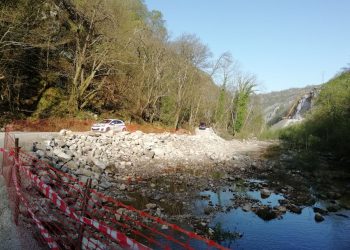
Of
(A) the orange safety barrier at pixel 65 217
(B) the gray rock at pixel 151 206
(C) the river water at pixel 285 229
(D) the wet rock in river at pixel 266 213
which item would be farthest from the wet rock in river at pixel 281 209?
(A) the orange safety barrier at pixel 65 217

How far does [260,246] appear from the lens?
11555 mm

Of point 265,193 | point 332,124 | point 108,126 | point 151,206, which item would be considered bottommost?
point 265,193

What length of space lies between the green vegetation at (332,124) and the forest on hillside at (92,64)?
1740 centimetres

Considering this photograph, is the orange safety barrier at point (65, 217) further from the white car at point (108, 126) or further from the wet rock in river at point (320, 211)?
the white car at point (108, 126)

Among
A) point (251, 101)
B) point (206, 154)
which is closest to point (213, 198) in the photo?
point (206, 154)

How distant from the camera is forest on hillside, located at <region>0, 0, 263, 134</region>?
2683 centimetres

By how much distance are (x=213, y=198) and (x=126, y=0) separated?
33547 mm

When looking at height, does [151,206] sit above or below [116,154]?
below

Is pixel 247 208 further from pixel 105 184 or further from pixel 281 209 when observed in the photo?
pixel 105 184

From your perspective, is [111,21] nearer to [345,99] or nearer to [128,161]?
[128,161]

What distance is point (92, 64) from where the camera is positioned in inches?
1505

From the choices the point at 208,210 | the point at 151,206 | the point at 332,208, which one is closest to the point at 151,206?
the point at 151,206

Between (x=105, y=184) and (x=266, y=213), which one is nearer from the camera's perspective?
(x=266, y=213)

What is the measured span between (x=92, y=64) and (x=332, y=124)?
91.9ft
